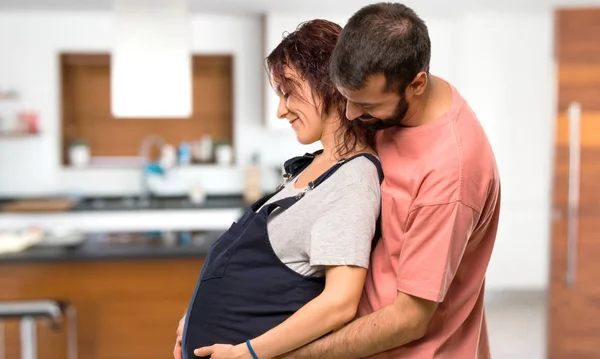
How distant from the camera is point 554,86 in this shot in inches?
160

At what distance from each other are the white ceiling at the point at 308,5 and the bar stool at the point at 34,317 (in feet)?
9.17

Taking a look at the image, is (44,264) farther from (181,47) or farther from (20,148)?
(20,148)

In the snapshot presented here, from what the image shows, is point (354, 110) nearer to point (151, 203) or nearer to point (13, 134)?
point (151, 203)

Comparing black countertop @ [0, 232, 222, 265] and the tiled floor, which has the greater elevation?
black countertop @ [0, 232, 222, 265]

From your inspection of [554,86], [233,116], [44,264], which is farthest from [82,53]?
[554,86]

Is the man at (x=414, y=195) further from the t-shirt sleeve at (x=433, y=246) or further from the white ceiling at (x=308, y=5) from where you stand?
the white ceiling at (x=308, y=5)

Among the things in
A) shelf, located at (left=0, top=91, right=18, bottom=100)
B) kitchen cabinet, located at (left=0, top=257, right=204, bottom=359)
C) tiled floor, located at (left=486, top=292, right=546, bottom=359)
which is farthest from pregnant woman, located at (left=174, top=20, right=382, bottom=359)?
shelf, located at (left=0, top=91, right=18, bottom=100)

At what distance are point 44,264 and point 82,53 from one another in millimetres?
3166

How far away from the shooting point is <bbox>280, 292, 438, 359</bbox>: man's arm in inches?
46.6

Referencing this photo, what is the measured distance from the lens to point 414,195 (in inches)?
46.3

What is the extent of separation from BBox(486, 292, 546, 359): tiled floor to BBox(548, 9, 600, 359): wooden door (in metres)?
0.25

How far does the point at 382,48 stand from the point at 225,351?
0.63m

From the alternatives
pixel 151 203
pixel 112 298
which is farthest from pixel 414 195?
pixel 151 203

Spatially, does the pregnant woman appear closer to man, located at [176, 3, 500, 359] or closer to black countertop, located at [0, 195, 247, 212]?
man, located at [176, 3, 500, 359]
